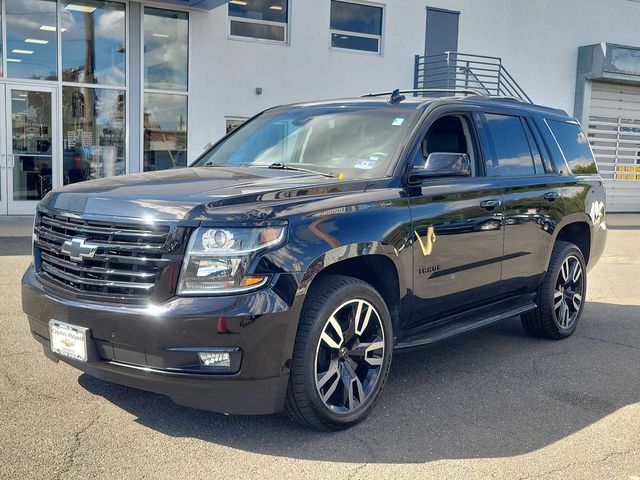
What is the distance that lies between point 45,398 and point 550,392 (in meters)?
3.28

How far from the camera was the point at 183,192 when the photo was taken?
3.61m

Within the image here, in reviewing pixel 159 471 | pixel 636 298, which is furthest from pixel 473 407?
pixel 636 298

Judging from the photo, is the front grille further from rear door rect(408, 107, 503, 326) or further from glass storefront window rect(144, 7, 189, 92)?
glass storefront window rect(144, 7, 189, 92)

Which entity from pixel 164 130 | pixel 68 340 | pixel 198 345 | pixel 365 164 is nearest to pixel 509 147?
pixel 365 164

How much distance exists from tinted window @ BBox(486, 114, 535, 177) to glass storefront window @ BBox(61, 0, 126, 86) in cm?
1123

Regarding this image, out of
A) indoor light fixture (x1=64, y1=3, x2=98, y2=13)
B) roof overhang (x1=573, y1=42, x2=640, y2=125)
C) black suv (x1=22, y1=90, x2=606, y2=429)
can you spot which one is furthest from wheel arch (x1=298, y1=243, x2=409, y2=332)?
roof overhang (x1=573, y1=42, x2=640, y2=125)

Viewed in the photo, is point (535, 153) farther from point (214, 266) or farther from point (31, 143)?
point (31, 143)

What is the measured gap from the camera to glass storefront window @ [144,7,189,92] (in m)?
14.9

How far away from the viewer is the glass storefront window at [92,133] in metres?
14.4

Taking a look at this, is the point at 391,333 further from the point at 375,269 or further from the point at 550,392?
the point at 550,392

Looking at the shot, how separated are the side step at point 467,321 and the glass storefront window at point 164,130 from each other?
1113cm

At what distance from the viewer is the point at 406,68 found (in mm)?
17734

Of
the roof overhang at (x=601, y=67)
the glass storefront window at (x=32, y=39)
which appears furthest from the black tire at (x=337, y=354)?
the roof overhang at (x=601, y=67)

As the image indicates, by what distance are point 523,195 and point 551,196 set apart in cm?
48
